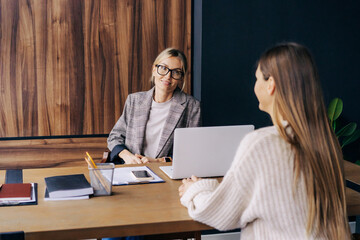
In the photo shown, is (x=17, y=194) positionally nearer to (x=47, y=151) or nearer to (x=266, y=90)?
(x=266, y=90)

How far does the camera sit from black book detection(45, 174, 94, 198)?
157cm

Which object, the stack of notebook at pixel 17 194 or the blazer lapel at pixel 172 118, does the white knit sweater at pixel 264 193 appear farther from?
the blazer lapel at pixel 172 118

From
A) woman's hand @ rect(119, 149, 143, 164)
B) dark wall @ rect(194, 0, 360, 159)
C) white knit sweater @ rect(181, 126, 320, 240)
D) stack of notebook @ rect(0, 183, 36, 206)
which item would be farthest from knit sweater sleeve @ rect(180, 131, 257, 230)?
dark wall @ rect(194, 0, 360, 159)

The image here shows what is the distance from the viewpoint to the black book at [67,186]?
1573mm

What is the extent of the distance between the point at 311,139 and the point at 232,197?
31 cm

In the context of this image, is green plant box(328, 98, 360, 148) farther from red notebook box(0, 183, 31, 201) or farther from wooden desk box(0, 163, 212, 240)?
red notebook box(0, 183, 31, 201)

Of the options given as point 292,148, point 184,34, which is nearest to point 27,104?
point 184,34

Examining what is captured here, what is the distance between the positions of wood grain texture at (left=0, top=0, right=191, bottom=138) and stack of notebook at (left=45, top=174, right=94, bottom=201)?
Result: 1327mm

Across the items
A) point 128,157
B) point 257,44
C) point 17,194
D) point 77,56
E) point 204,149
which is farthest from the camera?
point 257,44

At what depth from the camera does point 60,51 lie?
2.91m

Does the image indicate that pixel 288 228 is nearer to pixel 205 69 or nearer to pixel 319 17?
pixel 205 69

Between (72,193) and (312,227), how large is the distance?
35.3 inches

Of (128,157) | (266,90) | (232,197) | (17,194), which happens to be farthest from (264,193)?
(128,157)

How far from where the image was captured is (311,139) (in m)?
1.25
